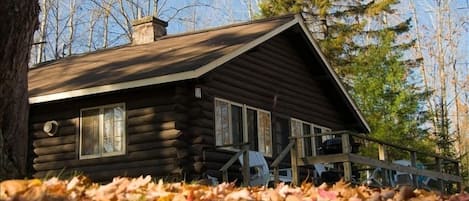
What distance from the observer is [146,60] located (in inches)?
597

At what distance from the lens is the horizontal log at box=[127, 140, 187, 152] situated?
43.6ft

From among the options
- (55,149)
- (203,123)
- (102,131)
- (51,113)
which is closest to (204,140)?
(203,123)

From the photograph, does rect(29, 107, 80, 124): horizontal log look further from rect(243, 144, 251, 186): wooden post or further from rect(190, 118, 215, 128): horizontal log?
rect(243, 144, 251, 186): wooden post

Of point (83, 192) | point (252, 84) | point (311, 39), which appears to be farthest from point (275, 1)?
point (83, 192)

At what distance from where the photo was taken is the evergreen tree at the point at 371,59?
25.6m

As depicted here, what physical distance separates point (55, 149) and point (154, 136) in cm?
271

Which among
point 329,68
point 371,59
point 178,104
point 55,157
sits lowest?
point 55,157

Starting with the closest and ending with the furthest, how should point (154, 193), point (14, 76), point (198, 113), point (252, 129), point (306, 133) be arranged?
point (154, 193) < point (14, 76) < point (198, 113) < point (252, 129) < point (306, 133)

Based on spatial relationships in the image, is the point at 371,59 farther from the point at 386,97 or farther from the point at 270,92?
the point at 270,92

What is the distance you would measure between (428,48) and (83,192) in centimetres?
3605

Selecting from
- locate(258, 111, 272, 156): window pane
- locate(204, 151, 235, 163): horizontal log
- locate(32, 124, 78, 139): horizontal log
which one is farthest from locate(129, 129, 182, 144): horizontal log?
locate(258, 111, 272, 156): window pane

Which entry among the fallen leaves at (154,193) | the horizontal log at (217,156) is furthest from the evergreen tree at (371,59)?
the fallen leaves at (154,193)

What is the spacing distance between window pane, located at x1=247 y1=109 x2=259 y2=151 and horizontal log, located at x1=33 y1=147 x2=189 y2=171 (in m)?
2.42

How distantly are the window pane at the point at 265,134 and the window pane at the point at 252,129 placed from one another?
0.17m
